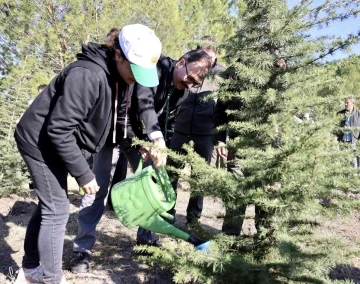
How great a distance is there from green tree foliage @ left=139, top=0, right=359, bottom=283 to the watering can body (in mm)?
204

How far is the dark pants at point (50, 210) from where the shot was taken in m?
2.02

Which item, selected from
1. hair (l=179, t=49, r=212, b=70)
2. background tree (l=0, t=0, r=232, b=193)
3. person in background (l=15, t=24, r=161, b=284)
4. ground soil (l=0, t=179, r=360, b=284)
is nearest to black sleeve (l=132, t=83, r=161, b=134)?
person in background (l=15, t=24, r=161, b=284)

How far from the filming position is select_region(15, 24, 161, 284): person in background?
6.05 feet

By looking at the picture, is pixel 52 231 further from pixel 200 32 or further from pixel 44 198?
pixel 200 32

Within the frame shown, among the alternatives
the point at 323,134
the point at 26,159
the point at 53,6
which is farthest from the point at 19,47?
the point at 323,134

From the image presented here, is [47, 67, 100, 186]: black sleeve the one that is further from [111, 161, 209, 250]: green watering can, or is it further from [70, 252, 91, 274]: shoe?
[70, 252, 91, 274]: shoe

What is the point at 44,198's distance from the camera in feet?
6.72

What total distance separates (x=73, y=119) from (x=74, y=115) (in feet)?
0.08

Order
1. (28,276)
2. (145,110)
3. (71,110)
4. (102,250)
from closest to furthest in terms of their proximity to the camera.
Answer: (71,110)
(28,276)
(145,110)
(102,250)

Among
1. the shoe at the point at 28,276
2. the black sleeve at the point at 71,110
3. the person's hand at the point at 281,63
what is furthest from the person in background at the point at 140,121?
the person's hand at the point at 281,63

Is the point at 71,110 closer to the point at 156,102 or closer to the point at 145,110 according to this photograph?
the point at 145,110

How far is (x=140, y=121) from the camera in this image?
7.92 feet

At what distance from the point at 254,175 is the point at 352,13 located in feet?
2.94

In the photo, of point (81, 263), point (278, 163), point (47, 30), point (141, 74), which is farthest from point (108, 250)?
point (47, 30)
